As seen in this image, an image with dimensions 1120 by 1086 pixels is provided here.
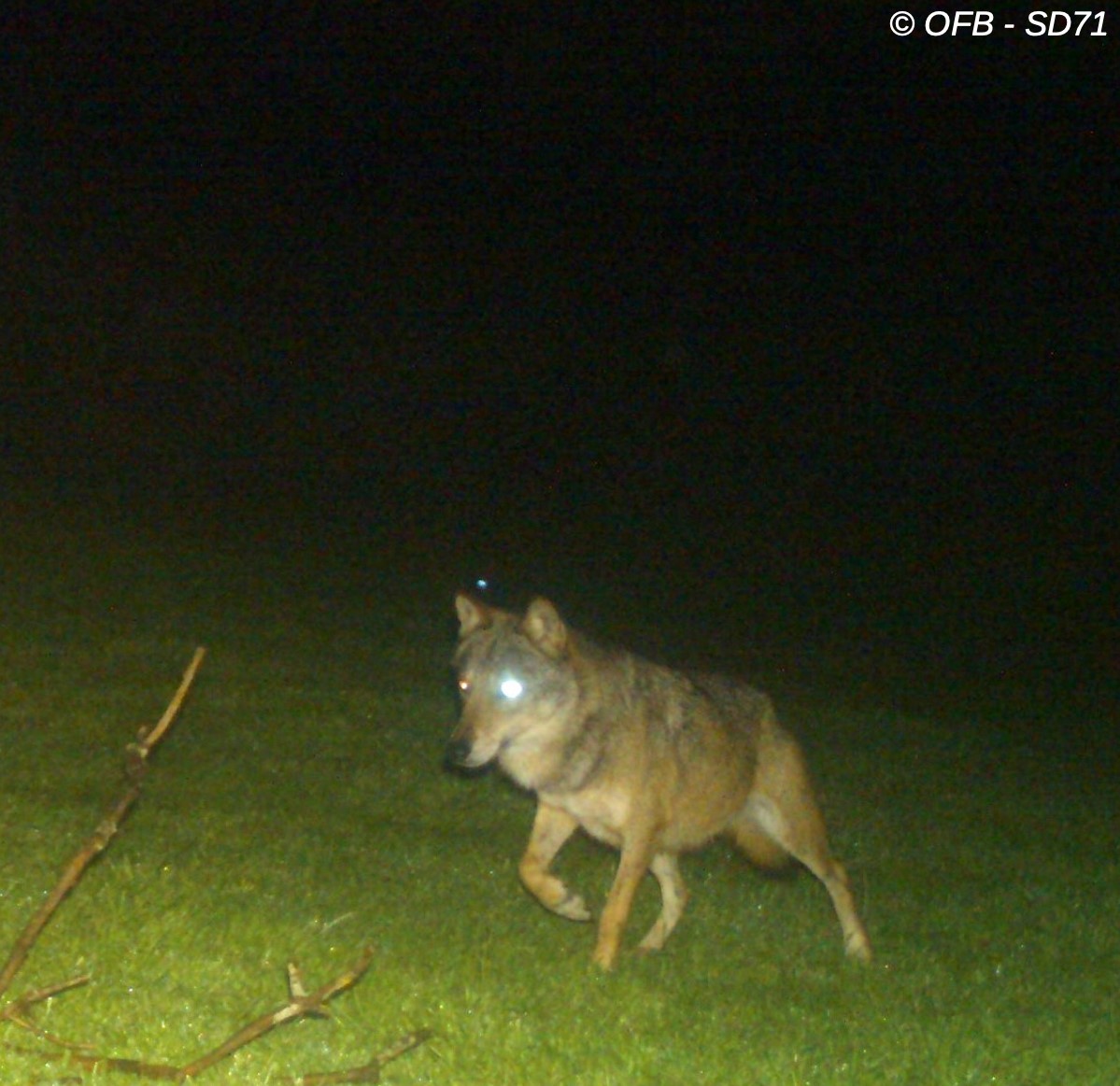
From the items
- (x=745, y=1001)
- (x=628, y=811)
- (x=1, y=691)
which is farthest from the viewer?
(x=1, y=691)

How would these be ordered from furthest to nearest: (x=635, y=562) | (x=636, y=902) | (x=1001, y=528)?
(x=1001, y=528) < (x=635, y=562) < (x=636, y=902)

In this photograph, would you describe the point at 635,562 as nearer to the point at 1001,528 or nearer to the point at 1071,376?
the point at 1001,528

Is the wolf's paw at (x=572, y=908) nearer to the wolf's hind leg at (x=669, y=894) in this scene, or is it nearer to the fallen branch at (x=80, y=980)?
the wolf's hind leg at (x=669, y=894)

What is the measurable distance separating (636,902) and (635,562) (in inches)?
673

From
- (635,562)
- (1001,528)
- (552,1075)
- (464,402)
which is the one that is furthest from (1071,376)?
(552,1075)

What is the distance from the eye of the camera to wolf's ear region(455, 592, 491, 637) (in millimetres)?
7500

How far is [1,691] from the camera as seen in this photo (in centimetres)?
1163

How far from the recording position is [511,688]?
7.27 m

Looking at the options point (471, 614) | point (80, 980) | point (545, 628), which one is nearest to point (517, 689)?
point (545, 628)

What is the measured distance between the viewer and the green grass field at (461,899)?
5832 mm

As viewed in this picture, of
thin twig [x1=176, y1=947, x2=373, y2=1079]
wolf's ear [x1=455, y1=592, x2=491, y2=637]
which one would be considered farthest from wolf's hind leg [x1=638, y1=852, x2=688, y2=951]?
thin twig [x1=176, y1=947, x2=373, y2=1079]

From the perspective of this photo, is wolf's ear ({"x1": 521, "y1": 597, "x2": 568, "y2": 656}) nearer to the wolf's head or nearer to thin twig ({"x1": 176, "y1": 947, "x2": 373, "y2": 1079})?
the wolf's head

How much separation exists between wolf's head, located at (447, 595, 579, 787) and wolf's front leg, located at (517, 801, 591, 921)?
0.86 ft

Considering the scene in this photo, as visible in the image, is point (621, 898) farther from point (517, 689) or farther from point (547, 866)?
point (517, 689)
